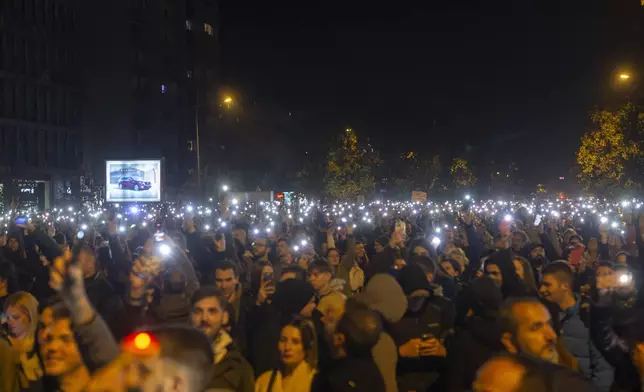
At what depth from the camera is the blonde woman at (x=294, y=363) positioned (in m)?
4.62

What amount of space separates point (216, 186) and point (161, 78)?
952 centimetres

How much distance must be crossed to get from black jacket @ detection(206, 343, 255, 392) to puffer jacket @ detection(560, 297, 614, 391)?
3.34 m

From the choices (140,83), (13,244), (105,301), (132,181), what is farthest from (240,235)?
(140,83)

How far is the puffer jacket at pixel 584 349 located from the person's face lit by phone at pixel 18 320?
14.4 ft

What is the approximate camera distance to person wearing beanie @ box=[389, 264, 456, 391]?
5766mm

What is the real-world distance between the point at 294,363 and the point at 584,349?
727 centimetres

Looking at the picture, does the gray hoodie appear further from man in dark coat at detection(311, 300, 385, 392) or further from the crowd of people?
man in dark coat at detection(311, 300, 385, 392)

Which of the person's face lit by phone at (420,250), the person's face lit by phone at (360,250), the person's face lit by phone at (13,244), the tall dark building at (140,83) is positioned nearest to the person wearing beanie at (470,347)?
the person's face lit by phone at (420,250)

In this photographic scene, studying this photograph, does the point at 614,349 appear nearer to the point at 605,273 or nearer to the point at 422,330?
Result: the point at 422,330

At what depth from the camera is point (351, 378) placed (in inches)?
174

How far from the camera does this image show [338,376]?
445 centimetres

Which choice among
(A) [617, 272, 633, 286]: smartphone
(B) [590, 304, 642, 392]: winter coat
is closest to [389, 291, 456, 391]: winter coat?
(B) [590, 304, 642, 392]: winter coat

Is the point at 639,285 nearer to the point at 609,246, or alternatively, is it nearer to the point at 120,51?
the point at 609,246

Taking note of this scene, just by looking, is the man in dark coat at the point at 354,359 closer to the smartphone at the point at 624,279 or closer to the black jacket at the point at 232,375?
the black jacket at the point at 232,375
